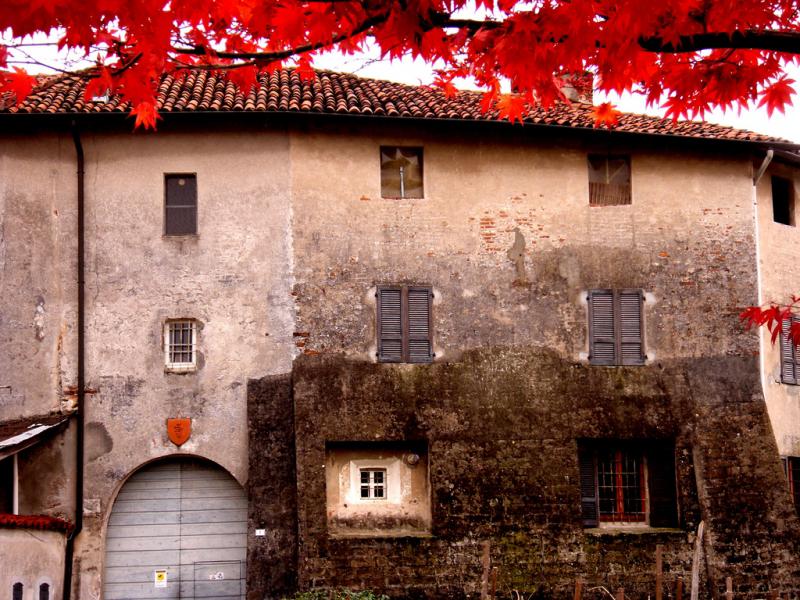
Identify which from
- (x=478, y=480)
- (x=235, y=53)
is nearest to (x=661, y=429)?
(x=478, y=480)

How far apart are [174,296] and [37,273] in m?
2.37

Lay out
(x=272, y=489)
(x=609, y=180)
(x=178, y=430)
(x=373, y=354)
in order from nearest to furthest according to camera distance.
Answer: (x=272, y=489)
(x=178, y=430)
(x=373, y=354)
(x=609, y=180)

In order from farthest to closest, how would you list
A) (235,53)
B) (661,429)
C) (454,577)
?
1. (661,429)
2. (454,577)
3. (235,53)

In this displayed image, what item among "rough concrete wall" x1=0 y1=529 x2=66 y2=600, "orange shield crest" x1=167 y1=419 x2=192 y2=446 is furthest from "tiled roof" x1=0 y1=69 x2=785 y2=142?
"rough concrete wall" x1=0 y1=529 x2=66 y2=600

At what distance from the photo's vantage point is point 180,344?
19.2 m

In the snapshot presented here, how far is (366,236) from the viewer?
1969 centimetres

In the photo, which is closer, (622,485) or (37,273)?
(37,273)

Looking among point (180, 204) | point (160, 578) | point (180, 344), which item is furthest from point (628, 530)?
point (180, 204)

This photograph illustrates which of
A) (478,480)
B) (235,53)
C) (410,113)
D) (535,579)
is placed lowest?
(535,579)

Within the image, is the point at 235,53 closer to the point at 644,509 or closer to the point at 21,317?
the point at 21,317

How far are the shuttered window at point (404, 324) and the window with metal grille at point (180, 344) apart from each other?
10.5 ft

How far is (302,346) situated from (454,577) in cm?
463

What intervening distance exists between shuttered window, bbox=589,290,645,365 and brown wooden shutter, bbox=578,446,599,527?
1667 millimetres

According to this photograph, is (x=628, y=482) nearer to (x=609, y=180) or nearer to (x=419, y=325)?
(x=419, y=325)
